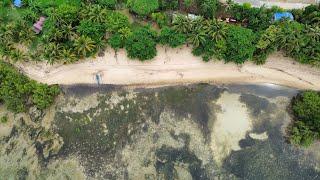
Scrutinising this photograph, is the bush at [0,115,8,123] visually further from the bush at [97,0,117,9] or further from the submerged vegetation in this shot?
the bush at [97,0,117,9]

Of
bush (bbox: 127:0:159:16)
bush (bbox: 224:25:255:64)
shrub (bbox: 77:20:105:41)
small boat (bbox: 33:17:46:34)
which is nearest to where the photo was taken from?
bush (bbox: 224:25:255:64)

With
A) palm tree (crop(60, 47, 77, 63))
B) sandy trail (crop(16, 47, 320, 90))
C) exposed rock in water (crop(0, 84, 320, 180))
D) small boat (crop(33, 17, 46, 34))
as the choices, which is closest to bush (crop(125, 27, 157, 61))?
sandy trail (crop(16, 47, 320, 90))

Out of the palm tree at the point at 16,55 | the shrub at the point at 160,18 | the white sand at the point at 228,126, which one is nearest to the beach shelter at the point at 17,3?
the palm tree at the point at 16,55

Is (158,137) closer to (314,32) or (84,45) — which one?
(84,45)

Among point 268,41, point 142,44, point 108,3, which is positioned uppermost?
point 268,41

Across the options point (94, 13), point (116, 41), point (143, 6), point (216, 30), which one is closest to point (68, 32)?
point (94, 13)

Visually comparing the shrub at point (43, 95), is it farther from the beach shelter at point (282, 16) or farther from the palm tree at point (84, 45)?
the beach shelter at point (282, 16)

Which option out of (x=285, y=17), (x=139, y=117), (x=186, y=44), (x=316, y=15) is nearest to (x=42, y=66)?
(x=139, y=117)

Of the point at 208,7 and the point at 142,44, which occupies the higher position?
the point at 208,7

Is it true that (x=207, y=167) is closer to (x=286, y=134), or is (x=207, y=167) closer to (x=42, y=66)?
(x=286, y=134)
